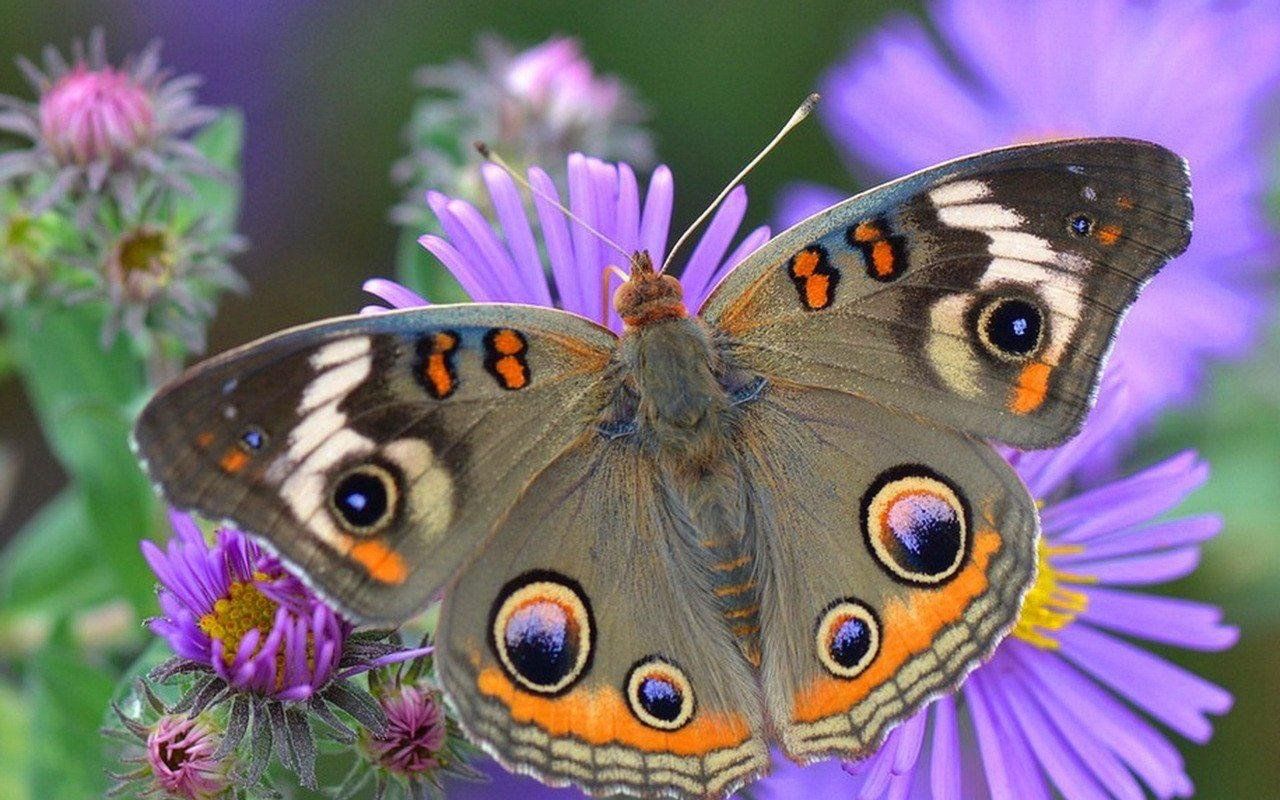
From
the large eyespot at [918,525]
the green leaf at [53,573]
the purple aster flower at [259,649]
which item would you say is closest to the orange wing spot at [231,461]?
the purple aster flower at [259,649]

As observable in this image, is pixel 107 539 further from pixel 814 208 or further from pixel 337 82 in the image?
pixel 337 82

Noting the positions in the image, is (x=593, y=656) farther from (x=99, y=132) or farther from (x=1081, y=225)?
(x=99, y=132)

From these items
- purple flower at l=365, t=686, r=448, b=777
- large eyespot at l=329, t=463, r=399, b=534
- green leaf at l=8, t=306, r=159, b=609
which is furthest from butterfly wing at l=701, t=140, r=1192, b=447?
green leaf at l=8, t=306, r=159, b=609

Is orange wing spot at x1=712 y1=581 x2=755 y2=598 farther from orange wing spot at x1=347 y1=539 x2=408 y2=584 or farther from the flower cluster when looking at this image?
the flower cluster

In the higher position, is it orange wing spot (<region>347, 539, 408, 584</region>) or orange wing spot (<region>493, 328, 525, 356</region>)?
orange wing spot (<region>493, 328, 525, 356</region>)

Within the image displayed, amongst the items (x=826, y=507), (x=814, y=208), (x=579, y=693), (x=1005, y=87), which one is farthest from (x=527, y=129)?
(x=1005, y=87)

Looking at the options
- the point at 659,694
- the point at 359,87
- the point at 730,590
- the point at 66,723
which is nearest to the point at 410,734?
the point at 659,694

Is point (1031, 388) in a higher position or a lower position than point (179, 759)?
higher
